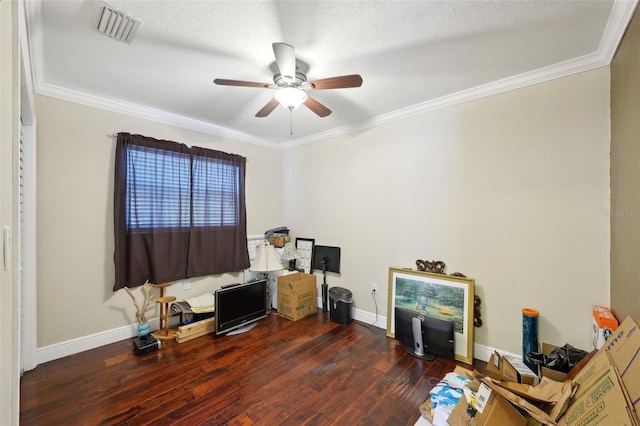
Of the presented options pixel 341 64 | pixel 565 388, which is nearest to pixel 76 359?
pixel 341 64

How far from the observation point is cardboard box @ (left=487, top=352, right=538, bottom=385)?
6.03ft

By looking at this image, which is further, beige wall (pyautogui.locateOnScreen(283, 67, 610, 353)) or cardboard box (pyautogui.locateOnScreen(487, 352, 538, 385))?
beige wall (pyautogui.locateOnScreen(283, 67, 610, 353))

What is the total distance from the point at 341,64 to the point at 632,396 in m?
2.59

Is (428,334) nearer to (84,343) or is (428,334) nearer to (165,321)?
(165,321)

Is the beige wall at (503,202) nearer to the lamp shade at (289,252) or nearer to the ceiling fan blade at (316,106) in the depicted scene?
the lamp shade at (289,252)

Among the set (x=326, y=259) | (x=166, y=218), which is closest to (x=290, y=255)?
(x=326, y=259)

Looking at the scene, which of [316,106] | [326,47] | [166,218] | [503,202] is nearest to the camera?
[326,47]

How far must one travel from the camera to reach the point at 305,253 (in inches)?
161

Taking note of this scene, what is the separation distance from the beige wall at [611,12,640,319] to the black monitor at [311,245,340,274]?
264cm

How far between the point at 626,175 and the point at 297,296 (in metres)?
3.21

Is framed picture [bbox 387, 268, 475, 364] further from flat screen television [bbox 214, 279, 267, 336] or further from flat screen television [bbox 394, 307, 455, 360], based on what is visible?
flat screen television [bbox 214, 279, 267, 336]

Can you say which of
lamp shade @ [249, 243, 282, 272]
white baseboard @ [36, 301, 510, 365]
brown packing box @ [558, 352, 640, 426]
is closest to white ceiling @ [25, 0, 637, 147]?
lamp shade @ [249, 243, 282, 272]

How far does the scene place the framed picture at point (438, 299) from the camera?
8.37 ft

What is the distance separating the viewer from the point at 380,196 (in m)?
3.31
